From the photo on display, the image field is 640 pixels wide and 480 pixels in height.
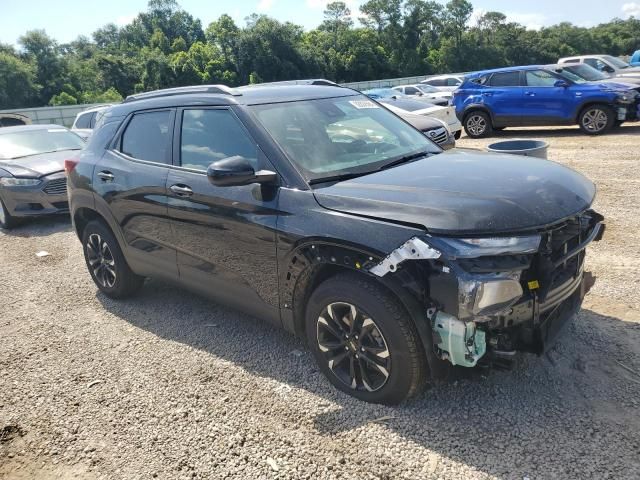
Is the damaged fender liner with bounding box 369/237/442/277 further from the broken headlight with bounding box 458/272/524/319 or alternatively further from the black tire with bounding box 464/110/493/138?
the black tire with bounding box 464/110/493/138

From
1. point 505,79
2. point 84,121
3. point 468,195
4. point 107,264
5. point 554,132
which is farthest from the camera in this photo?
point 84,121

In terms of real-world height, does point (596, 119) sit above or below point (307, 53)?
below

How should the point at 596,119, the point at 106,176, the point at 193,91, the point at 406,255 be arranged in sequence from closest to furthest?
the point at 406,255
the point at 193,91
the point at 106,176
the point at 596,119

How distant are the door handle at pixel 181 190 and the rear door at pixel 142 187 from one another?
129 mm

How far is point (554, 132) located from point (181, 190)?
11778mm

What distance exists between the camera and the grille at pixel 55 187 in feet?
27.5

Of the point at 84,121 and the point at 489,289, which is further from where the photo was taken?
the point at 84,121

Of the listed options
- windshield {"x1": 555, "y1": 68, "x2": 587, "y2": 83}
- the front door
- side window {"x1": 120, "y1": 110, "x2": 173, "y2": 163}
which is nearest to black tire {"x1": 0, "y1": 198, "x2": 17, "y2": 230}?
side window {"x1": 120, "y1": 110, "x2": 173, "y2": 163}

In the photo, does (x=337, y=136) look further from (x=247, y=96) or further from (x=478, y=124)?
(x=478, y=124)

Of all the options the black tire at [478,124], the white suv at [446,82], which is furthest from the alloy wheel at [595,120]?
the white suv at [446,82]

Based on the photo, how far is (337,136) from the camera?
376 cm

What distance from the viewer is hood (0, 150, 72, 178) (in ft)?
27.8

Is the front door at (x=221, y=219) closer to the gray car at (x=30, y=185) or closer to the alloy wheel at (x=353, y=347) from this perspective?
the alloy wheel at (x=353, y=347)

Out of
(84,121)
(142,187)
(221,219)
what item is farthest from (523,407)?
(84,121)
